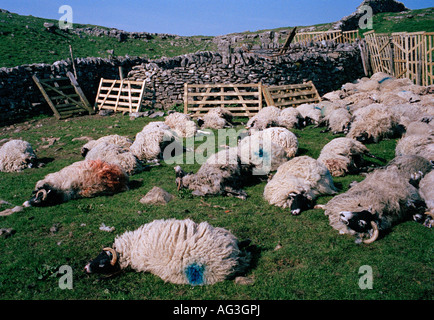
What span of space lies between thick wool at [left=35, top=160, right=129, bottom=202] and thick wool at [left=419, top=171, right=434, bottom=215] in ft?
20.7

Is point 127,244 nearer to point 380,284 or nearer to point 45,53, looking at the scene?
point 380,284

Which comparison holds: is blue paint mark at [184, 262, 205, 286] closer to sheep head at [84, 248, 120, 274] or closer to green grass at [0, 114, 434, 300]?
green grass at [0, 114, 434, 300]

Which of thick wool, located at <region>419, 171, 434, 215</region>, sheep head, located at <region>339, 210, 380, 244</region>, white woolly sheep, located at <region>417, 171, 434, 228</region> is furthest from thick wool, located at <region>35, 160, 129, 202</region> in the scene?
thick wool, located at <region>419, 171, 434, 215</region>

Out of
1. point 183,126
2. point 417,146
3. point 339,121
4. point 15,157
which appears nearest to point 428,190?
point 417,146

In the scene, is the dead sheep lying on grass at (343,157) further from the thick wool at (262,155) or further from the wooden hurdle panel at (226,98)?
the wooden hurdle panel at (226,98)

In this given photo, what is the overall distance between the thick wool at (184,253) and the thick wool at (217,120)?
8750mm

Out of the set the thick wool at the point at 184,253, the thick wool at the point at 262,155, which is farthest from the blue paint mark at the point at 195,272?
the thick wool at the point at 262,155

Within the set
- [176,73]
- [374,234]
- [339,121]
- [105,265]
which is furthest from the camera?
[176,73]

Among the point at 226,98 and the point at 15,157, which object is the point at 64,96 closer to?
the point at 15,157

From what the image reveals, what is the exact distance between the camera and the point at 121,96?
1756cm

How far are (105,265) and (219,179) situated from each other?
130 inches

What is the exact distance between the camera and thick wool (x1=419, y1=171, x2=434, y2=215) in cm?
536
